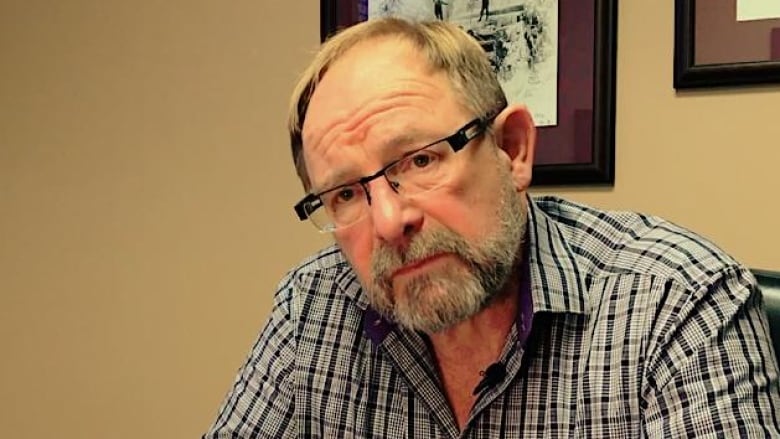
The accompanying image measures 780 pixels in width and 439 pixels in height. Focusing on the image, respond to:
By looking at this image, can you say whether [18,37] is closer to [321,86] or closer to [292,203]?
[292,203]

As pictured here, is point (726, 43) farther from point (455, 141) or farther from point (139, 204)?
point (139, 204)

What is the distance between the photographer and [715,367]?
0.98m

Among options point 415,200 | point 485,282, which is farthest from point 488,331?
point 415,200

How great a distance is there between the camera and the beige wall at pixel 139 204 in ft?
6.29

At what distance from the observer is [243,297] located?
6.33 feet

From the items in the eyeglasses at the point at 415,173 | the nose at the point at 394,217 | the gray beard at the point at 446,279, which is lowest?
the gray beard at the point at 446,279

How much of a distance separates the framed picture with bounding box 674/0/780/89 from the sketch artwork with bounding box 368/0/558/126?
212 millimetres

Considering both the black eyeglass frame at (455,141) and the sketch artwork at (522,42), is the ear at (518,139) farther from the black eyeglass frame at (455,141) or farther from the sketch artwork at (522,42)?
the sketch artwork at (522,42)

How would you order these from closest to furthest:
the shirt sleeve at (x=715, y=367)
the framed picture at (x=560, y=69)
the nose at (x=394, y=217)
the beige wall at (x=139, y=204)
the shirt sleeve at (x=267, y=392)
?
the shirt sleeve at (x=715, y=367)
the nose at (x=394, y=217)
the shirt sleeve at (x=267, y=392)
the framed picture at (x=560, y=69)
the beige wall at (x=139, y=204)

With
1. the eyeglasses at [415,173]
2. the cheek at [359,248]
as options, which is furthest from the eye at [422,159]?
the cheek at [359,248]

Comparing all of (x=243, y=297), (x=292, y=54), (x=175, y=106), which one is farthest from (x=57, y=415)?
(x=292, y=54)

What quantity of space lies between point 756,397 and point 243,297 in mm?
1185

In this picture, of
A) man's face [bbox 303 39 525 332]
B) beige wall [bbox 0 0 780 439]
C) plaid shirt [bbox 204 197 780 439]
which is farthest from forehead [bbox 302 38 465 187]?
beige wall [bbox 0 0 780 439]

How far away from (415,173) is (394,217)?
63mm
